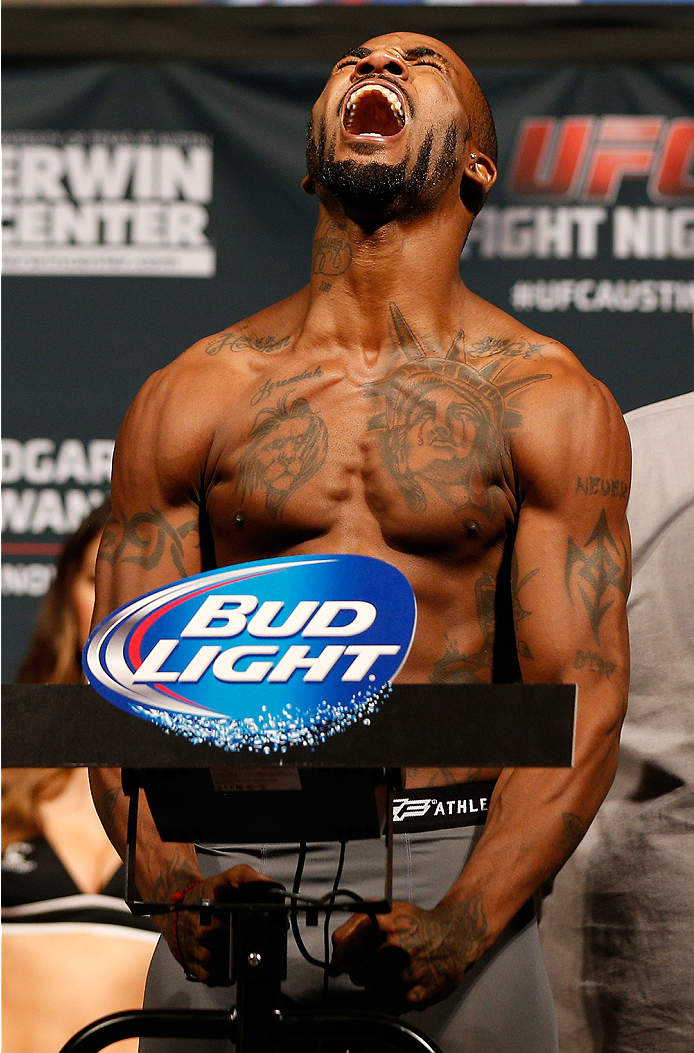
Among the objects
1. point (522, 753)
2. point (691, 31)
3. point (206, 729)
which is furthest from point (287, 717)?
point (691, 31)

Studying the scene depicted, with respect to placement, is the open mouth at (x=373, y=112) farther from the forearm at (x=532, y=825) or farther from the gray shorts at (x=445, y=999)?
the gray shorts at (x=445, y=999)

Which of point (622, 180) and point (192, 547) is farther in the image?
point (622, 180)

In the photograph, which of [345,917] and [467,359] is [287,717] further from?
[467,359]

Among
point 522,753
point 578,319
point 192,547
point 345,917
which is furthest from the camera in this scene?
point 578,319

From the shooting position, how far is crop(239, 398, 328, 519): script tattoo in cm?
155

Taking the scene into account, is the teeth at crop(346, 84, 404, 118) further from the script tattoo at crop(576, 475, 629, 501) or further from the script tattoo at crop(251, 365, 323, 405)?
the script tattoo at crop(576, 475, 629, 501)

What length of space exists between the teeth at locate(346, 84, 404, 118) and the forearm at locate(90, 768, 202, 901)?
2.75 ft

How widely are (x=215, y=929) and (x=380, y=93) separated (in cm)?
103

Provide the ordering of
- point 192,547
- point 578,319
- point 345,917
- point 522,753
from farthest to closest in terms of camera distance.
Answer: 1. point 578,319
2. point 192,547
3. point 345,917
4. point 522,753

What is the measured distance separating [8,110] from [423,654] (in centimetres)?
157

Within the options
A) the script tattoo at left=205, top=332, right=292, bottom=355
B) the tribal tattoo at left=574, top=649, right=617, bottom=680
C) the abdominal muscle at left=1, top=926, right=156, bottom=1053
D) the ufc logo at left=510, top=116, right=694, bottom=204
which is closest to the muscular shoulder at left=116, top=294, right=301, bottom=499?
the script tattoo at left=205, top=332, right=292, bottom=355

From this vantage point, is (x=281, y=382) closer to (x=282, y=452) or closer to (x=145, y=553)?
(x=282, y=452)

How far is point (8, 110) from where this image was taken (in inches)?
100

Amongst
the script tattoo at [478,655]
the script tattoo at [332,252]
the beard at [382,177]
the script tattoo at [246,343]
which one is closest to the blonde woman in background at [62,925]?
the script tattoo at [246,343]
